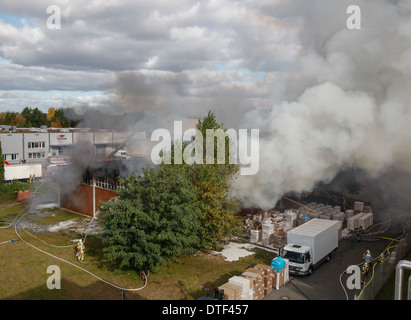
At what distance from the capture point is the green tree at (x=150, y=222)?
14.9m

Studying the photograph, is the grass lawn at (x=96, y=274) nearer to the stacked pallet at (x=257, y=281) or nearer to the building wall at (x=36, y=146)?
the stacked pallet at (x=257, y=281)

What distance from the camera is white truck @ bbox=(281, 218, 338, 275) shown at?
51.5 feet

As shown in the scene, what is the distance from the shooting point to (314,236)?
52.9 ft

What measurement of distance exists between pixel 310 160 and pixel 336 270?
7906 mm

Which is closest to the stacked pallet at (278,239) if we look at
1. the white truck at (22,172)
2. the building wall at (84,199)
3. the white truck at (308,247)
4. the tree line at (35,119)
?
the white truck at (308,247)

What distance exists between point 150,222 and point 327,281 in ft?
29.3

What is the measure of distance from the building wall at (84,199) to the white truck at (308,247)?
48.5 feet

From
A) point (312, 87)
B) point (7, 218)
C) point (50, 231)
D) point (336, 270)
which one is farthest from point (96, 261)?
point (312, 87)

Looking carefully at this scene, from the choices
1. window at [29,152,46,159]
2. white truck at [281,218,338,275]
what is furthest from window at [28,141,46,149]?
white truck at [281,218,338,275]

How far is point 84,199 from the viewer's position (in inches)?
1102

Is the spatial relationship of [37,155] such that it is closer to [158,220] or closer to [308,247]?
[158,220]

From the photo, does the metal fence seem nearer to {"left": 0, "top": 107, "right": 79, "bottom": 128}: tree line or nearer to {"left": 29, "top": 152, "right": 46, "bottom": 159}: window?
{"left": 29, "top": 152, "right": 46, "bottom": 159}: window

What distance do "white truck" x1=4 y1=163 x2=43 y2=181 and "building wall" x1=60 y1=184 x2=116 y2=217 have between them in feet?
39.6

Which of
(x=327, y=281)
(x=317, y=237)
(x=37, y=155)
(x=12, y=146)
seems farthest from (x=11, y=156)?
(x=327, y=281)
